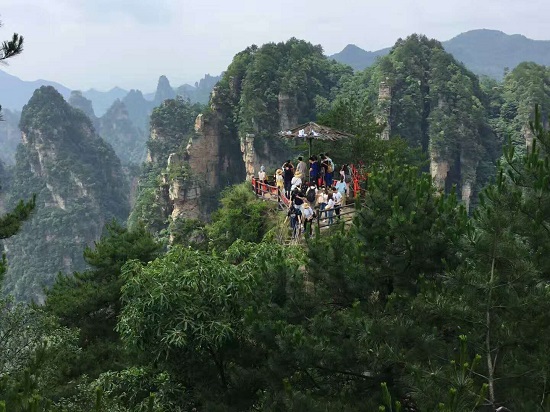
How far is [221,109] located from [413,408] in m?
50.3

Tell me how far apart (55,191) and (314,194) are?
216 ft

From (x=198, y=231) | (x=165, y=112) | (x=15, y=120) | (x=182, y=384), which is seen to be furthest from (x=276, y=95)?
(x=15, y=120)

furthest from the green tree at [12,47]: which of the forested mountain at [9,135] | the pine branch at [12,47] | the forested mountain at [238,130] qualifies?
the forested mountain at [9,135]

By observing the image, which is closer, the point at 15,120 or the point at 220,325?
the point at 220,325

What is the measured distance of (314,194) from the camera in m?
15.3

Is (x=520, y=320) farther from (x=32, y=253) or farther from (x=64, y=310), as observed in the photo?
(x=32, y=253)

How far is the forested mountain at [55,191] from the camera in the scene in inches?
2692

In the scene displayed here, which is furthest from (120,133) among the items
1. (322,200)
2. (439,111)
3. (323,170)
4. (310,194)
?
(322,200)

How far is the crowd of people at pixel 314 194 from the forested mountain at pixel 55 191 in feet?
189

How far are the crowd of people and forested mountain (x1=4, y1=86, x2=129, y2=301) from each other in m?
57.6

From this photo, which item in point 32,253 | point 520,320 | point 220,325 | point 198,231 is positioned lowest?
point 32,253

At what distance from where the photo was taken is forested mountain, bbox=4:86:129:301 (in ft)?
224

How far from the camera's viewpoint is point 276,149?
53.5 m

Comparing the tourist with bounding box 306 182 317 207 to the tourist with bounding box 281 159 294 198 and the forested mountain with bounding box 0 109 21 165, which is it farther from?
the forested mountain with bounding box 0 109 21 165
